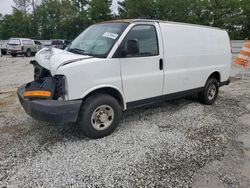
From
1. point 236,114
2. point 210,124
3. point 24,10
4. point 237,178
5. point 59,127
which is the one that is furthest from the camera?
point 24,10

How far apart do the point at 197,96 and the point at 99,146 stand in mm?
3428

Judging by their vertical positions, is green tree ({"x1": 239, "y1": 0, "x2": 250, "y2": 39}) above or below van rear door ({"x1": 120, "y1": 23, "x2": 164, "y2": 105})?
above

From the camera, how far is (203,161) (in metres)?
3.70

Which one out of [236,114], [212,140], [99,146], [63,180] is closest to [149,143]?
[99,146]

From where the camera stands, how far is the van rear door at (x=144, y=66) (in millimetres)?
4422

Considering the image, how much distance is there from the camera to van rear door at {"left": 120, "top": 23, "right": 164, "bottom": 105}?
4.42 m

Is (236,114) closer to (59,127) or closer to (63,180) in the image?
(59,127)

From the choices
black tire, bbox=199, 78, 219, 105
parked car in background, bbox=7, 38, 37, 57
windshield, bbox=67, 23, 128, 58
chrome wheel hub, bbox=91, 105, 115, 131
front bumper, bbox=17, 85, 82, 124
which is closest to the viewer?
front bumper, bbox=17, 85, 82, 124

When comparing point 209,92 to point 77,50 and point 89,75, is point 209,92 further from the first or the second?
point 89,75

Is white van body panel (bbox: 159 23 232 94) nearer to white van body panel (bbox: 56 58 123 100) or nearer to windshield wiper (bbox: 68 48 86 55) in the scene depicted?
white van body panel (bbox: 56 58 123 100)

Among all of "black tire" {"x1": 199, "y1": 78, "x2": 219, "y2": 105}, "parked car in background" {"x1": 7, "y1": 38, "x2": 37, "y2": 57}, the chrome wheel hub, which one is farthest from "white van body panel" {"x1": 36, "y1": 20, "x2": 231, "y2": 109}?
"parked car in background" {"x1": 7, "y1": 38, "x2": 37, "y2": 57}

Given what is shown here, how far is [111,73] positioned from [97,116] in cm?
75

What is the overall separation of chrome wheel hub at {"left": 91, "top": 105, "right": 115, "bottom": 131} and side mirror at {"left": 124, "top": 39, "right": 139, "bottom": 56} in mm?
979

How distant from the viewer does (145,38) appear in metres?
4.71
